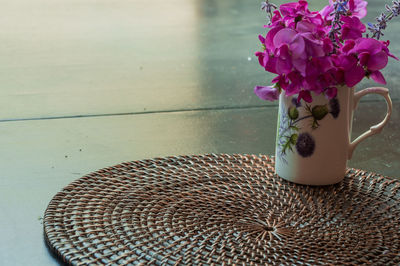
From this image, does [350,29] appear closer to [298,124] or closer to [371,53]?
[371,53]

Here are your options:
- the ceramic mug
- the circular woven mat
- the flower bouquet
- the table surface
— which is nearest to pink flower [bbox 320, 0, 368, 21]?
the flower bouquet

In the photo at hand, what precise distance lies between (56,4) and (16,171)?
2889mm

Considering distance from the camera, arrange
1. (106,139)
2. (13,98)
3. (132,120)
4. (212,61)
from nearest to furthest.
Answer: (106,139)
(132,120)
(13,98)
(212,61)

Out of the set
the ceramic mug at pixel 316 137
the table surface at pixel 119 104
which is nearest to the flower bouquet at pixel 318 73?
the ceramic mug at pixel 316 137

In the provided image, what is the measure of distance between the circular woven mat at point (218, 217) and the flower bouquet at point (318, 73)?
5cm

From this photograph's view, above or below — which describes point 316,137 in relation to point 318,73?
below

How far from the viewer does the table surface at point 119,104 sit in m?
1.21

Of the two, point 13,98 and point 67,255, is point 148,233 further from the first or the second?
point 13,98

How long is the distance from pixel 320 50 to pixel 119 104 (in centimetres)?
106

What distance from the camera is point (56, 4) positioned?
3914 mm

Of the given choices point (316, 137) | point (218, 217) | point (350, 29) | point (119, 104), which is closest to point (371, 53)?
point (350, 29)

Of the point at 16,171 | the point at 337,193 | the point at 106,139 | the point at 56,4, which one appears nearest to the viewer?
the point at 337,193

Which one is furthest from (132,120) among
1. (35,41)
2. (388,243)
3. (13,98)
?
(35,41)

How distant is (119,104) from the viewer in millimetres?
1807
